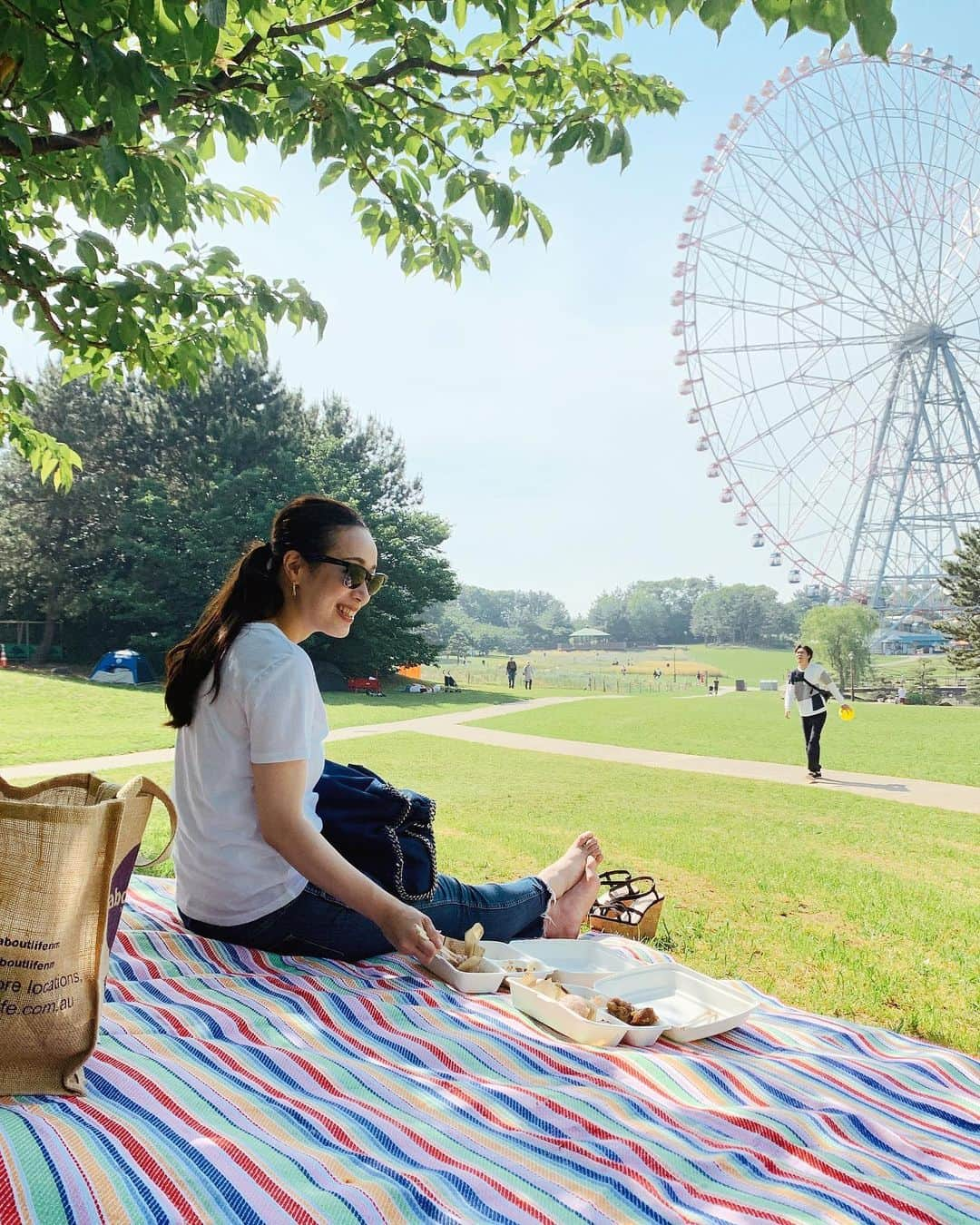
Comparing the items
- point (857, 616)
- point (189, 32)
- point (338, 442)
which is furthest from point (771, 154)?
point (189, 32)

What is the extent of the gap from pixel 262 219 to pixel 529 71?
1538mm

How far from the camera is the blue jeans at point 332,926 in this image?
2.30m

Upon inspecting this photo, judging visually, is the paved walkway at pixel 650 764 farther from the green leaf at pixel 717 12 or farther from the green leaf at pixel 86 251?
the green leaf at pixel 717 12

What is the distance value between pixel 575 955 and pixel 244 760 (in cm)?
126

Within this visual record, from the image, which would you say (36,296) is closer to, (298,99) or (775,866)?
(298,99)

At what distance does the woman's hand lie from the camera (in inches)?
86.4

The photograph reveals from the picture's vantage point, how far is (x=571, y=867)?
10.1 feet

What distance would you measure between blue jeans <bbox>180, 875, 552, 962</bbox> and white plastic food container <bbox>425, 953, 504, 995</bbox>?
17 cm

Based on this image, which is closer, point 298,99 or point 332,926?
point 332,926

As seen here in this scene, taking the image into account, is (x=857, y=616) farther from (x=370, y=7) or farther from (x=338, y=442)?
(x=370, y=7)

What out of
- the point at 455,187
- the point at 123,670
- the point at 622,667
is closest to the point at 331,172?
the point at 455,187

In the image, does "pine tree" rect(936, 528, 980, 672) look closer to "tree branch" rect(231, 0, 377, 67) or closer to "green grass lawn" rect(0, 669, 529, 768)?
"green grass lawn" rect(0, 669, 529, 768)

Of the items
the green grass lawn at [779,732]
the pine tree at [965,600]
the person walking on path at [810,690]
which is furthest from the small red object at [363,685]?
the person walking on path at [810,690]

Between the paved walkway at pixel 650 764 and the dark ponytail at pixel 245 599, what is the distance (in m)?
4.84
